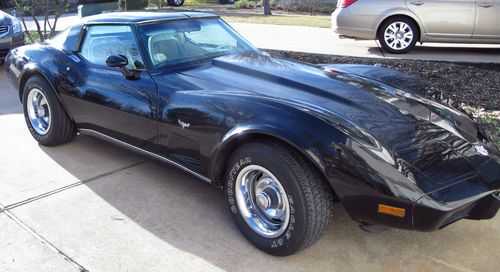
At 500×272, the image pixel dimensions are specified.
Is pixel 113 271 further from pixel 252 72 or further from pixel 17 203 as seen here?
pixel 252 72

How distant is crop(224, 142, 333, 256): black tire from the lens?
2535 mm

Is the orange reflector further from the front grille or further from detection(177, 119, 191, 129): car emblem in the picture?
the front grille

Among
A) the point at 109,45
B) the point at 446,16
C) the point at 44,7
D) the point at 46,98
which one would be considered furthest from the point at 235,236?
the point at 44,7

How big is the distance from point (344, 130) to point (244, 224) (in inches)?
36.0

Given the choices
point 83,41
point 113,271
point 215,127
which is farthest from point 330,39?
point 113,271

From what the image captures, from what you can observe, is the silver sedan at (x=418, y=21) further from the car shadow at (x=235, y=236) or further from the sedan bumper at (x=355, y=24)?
the car shadow at (x=235, y=236)

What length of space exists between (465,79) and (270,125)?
470cm

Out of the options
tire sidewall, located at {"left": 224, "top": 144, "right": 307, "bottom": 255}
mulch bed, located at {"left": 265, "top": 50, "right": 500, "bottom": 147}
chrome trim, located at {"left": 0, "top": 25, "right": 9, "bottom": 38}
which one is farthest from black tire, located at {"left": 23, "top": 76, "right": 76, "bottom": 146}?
chrome trim, located at {"left": 0, "top": 25, "right": 9, "bottom": 38}

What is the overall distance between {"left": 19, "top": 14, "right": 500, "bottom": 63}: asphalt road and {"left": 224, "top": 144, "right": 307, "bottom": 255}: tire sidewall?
619 cm

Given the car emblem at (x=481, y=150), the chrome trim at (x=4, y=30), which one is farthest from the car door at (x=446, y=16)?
the chrome trim at (x=4, y=30)

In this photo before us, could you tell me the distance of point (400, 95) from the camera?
3.33 m

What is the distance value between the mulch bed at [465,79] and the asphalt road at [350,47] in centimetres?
93

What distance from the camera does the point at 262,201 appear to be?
285cm

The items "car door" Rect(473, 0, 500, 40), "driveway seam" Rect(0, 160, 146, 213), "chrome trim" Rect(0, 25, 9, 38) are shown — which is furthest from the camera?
"chrome trim" Rect(0, 25, 9, 38)
